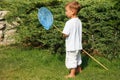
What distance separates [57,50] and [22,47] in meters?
1.06

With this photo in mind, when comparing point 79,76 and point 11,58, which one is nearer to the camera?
point 79,76

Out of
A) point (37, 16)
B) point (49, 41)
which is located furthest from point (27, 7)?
point (49, 41)

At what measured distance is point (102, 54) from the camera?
26.5 feet

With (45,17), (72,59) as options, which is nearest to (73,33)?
(72,59)

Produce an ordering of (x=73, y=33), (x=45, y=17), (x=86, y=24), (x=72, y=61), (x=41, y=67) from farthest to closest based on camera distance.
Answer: (x=86, y=24) → (x=41, y=67) → (x=45, y=17) → (x=72, y=61) → (x=73, y=33)

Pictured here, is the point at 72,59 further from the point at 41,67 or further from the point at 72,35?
the point at 41,67

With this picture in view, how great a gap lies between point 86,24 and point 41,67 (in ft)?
4.40

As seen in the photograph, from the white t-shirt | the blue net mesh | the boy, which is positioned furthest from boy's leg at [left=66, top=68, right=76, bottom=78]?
the blue net mesh

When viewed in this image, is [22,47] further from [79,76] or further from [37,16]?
[79,76]

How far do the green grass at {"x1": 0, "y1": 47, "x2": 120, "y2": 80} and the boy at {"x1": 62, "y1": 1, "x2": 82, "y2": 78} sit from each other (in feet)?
0.84

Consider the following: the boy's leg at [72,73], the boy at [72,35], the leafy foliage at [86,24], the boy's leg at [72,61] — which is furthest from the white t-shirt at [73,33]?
the leafy foliage at [86,24]

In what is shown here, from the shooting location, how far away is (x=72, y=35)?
6.82 meters

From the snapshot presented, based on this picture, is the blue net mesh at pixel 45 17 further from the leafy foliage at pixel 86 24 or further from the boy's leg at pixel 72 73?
the boy's leg at pixel 72 73

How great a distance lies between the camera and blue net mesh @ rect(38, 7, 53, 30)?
7141mm
